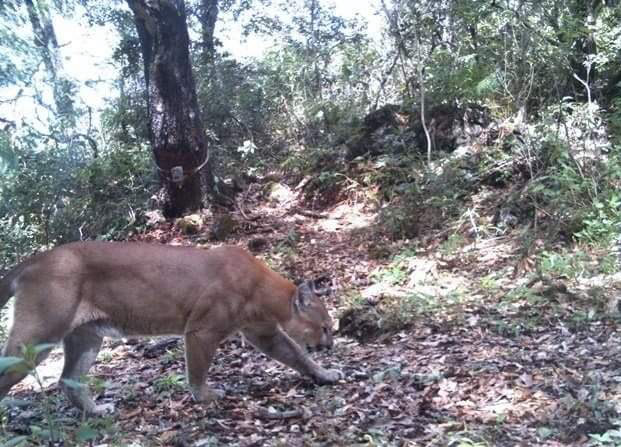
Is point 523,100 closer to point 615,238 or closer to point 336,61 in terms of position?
point 615,238

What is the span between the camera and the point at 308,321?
6.35m

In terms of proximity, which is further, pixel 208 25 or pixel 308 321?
pixel 208 25

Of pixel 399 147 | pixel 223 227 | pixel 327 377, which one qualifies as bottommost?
pixel 327 377

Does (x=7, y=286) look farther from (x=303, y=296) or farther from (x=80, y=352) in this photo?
(x=303, y=296)

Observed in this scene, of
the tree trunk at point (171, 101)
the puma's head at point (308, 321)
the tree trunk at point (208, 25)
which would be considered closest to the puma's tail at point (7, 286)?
the puma's head at point (308, 321)

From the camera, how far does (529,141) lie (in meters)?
11.0

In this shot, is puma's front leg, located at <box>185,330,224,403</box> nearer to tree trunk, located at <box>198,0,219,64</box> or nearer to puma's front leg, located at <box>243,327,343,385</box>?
puma's front leg, located at <box>243,327,343,385</box>

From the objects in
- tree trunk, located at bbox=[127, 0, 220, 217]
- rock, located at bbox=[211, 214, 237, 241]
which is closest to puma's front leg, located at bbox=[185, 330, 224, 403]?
rock, located at bbox=[211, 214, 237, 241]

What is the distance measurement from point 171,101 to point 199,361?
7.46m

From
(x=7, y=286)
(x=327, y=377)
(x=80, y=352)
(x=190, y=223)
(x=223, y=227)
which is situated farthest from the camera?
(x=190, y=223)

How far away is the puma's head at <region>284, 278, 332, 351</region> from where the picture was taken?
6273 mm

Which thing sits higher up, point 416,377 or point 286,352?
point 286,352

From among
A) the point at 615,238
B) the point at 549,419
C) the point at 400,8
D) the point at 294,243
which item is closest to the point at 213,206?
the point at 294,243

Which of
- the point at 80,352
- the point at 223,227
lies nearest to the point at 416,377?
the point at 80,352
